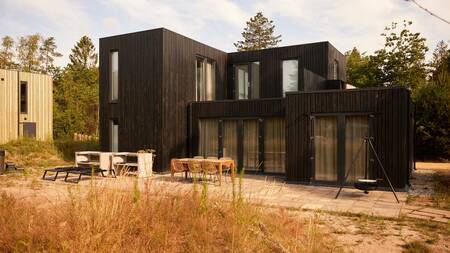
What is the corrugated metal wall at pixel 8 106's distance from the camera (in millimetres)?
22625

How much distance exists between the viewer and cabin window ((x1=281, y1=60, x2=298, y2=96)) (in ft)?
55.9

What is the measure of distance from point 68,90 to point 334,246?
31.4 metres

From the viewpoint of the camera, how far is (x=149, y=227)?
4824 mm

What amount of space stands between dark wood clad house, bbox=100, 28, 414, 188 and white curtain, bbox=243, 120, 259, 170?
1.4 inches

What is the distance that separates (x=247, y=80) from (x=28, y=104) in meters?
14.8

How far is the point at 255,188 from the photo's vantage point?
1041cm

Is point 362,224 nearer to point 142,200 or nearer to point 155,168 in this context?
point 142,200

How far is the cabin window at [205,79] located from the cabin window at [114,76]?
327 centimetres

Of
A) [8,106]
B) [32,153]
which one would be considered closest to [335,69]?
[32,153]

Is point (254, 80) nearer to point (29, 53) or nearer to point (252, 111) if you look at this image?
point (252, 111)

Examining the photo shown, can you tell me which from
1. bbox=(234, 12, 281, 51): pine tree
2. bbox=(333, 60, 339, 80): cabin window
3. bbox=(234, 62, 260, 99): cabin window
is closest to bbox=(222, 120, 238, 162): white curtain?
bbox=(234, 62, 260, 99): cabin window

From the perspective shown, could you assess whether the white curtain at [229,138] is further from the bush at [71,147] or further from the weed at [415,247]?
the weed at [415,247]

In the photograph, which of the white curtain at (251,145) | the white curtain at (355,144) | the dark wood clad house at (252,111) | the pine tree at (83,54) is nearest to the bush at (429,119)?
the dark wood clad house at (252,111)

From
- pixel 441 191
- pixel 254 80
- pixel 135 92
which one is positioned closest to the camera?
pixel 441 191
